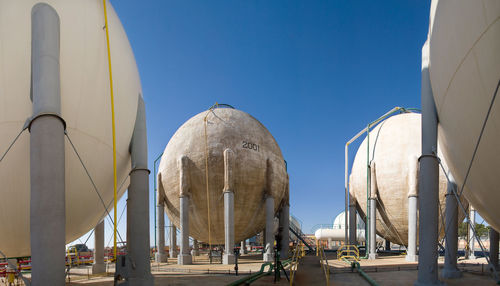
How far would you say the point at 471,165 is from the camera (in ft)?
19.5

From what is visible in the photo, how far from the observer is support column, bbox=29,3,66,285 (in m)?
5.44

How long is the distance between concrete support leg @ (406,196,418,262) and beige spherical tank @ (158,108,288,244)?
8.43 metres

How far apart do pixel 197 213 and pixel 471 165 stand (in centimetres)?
1614

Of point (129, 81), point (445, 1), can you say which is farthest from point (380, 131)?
point (129, 81)

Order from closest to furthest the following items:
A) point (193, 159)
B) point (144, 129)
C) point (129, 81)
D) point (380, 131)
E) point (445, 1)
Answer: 1. point (445, 1)
2. point (129, 81)
3. point (144, 129)
4. point (193, 159)
5. point (380, 131)

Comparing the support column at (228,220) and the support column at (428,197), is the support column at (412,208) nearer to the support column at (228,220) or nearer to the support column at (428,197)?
the support column at (228,220)

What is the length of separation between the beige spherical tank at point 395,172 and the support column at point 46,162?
2027 cm

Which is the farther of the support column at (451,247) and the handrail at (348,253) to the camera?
the handrail at (348,253)

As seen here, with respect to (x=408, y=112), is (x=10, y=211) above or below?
below

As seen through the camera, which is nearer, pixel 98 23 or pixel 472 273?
pixel 98 23

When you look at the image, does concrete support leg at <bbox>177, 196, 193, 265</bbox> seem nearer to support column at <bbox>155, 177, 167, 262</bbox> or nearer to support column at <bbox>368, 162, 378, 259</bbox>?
support column at <bbox>155, 177, 167, 262</bbox>

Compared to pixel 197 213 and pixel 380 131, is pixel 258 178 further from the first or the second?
pixel 380 131

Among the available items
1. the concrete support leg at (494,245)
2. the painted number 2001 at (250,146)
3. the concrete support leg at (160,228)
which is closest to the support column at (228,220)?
the painted number 2001 at (250,146)

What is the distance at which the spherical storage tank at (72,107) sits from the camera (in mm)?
5918
